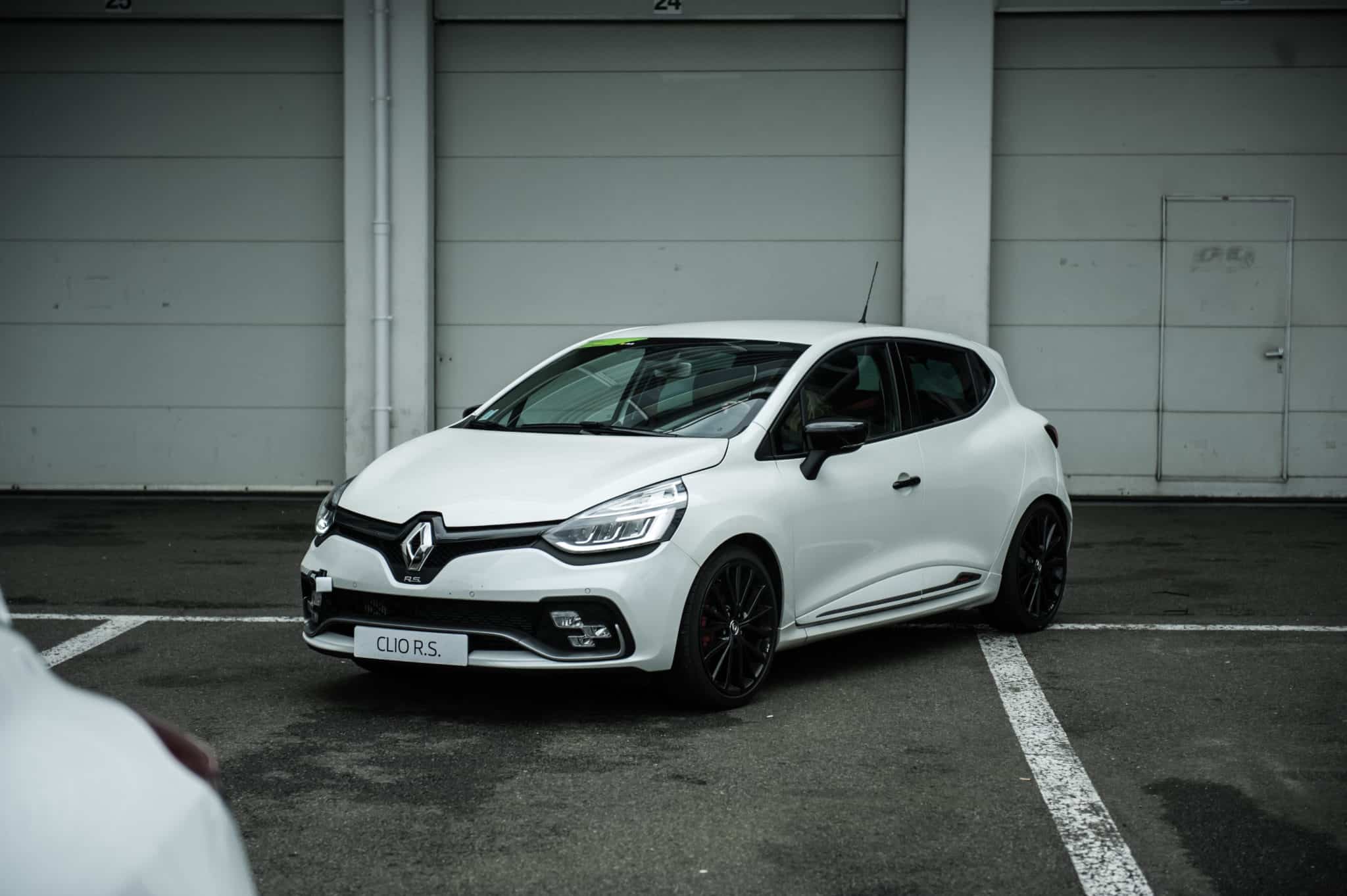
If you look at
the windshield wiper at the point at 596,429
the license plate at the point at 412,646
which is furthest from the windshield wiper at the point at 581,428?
the license plate at the point at 412,646

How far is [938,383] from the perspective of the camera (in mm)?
7254

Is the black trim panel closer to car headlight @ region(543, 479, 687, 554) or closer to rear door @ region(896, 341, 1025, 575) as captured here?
rear door @ region(896, 341, 1025, 575)

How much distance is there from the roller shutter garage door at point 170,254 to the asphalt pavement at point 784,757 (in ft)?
17.7

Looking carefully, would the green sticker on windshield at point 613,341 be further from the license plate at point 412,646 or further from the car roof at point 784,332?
the license plate at point 412,646

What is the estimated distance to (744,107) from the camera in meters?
13.6

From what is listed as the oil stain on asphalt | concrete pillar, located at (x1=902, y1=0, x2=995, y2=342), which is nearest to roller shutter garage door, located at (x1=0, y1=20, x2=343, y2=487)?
concrete pillar, located at (x1=902, y1=0, x2=995, y2=342)

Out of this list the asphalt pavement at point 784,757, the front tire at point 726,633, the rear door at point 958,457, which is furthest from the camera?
the rear door at point 958,457

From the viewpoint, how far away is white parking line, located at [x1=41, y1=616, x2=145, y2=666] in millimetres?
6848

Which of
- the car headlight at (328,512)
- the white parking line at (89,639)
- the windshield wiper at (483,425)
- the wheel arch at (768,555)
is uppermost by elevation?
the windshield wiper at (483,425)

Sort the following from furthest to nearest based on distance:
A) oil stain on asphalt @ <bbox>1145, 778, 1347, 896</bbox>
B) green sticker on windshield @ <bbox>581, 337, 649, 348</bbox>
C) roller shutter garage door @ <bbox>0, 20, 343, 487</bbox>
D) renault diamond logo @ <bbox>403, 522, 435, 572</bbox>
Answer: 1. roller shutter garage door @ <bbox>0, 20, 343, 487</bbox>
2. green sticker on windshield @ <bbox>581, 337, 649, 348</bbox>
3. renault diamond logo @ <bbox>403, 522, 435, 572</bbox>
4. oil stain on asphalt @ <bbox>1145, 778, 1347, 896</bbox>

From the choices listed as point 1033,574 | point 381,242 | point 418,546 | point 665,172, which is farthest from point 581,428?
point 665,172

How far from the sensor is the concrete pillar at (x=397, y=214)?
1351 cm

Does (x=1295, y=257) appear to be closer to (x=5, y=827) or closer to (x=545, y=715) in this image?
(x=545, y=715)

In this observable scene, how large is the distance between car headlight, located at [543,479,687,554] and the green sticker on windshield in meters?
1.67
